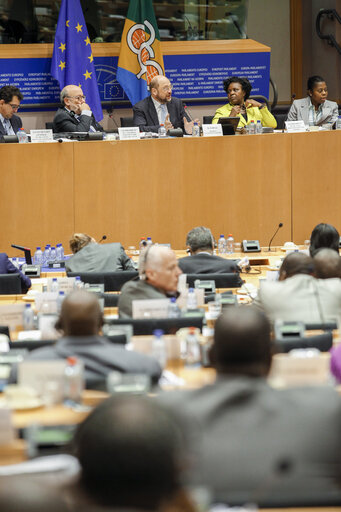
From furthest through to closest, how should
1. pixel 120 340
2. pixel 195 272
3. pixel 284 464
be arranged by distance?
pixel 195 272 → pixel 120 340 → pixel 284 464

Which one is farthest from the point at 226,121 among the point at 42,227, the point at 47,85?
the point at 47,85

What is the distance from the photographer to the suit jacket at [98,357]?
3.40 metres

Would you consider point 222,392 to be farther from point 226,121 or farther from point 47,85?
point 47,85

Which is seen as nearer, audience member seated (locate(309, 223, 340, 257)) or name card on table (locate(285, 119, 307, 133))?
audience member seated (locate(309, 223, 340, 257))

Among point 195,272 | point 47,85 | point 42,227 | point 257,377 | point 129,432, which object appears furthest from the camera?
point 47,85

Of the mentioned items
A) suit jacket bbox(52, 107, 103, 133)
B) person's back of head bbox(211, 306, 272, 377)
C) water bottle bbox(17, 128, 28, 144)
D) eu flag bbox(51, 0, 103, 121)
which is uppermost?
eu flag bbox(51, 0, 103, 121)

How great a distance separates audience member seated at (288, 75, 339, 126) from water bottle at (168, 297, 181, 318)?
17.2 ft

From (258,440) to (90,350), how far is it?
1156 millimetres

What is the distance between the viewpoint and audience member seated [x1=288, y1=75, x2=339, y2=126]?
9.76 metres

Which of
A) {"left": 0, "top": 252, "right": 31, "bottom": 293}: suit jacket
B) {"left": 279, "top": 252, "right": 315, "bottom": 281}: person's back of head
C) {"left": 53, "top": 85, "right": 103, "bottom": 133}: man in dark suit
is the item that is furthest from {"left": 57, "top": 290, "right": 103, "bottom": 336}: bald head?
{"left": 53, "top": 85, "right": 103, "bottom": 133}: man in dark suit

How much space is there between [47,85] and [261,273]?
5720 millimetres

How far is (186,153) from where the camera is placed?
28.5 feet

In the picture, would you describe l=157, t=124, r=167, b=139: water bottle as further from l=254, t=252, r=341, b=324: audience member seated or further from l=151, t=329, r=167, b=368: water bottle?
l=151, t=329, r=167, b=368: water bottle

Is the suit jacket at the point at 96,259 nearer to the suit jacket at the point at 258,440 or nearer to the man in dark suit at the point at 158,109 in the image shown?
the man in dark suit at the point at 158,109
